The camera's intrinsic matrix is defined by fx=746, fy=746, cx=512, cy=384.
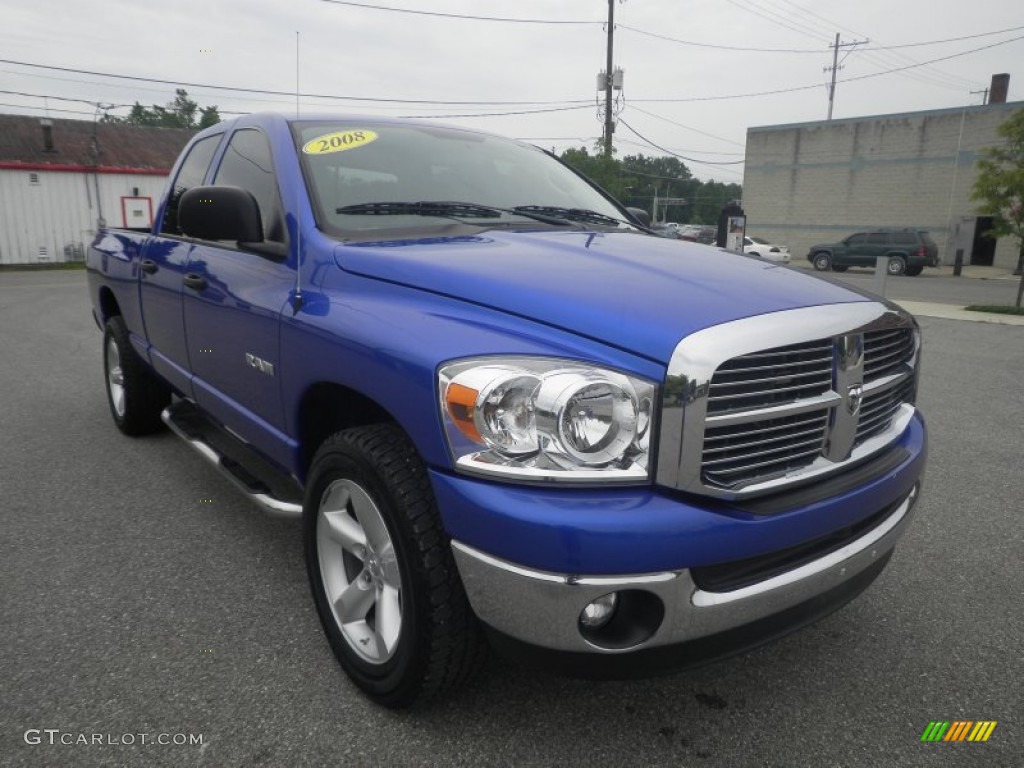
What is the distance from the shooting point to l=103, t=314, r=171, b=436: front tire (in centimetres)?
461

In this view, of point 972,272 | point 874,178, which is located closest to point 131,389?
point 972,272

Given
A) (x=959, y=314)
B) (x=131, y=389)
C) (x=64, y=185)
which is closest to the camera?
(x=131, y=389)

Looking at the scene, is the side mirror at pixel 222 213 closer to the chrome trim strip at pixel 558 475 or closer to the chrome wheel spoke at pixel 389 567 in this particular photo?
the chrome wheel spoke at pixel 389 567

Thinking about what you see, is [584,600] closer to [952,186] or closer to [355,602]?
[355,602]

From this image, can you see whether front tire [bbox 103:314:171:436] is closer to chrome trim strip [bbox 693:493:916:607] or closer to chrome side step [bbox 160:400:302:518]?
chrome side step [bbox 160:400:302:518]

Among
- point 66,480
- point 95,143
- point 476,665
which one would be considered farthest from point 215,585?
point 95,143

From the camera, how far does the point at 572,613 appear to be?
1.71 meters

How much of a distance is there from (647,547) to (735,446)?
13.9 inches

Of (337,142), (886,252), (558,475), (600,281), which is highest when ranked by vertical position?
(337,142)

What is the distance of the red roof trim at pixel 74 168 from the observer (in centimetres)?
2664

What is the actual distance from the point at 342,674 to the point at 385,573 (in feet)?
1.58

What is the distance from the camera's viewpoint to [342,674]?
7.81 ft

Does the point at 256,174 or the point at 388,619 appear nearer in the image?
the point at 388,619

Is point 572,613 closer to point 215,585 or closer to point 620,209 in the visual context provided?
point 215,585
